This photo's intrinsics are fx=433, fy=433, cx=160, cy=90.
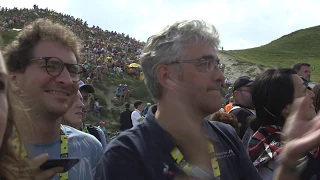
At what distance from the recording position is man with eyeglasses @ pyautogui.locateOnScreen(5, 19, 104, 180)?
2770 millimetres

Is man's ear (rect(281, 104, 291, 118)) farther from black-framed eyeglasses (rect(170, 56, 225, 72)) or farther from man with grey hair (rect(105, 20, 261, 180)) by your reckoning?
black-framed eyeglasses (rect(170, 56, 225, 72))

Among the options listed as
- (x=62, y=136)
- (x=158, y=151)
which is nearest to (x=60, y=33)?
(x=62, y=136)

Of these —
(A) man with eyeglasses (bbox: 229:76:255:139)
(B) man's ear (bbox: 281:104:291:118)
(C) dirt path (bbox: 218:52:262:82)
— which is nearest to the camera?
(B) man's ear (bbox: 281:104:291:118)

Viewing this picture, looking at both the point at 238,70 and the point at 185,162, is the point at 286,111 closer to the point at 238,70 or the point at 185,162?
→ the point at 185,162

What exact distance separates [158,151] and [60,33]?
118 cm

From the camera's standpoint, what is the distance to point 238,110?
582 centimetres

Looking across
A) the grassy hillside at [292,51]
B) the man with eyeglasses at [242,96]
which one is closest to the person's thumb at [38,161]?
the man with eyeglasses at [242,96]

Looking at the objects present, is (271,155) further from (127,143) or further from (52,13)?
(52,13)

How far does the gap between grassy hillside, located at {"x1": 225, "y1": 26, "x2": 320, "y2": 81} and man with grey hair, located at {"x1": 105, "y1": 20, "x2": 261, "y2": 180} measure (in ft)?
152

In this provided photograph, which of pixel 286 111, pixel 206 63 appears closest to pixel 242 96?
pixel 286 111

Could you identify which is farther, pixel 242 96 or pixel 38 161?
pixel 242 96

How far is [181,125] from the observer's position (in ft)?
7.93

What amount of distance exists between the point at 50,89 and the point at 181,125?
3.11ft

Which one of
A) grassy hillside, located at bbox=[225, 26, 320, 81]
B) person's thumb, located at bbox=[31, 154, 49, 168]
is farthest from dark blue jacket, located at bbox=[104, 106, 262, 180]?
grassy hillside, located at bbox=[225, 26, 320, 81]
